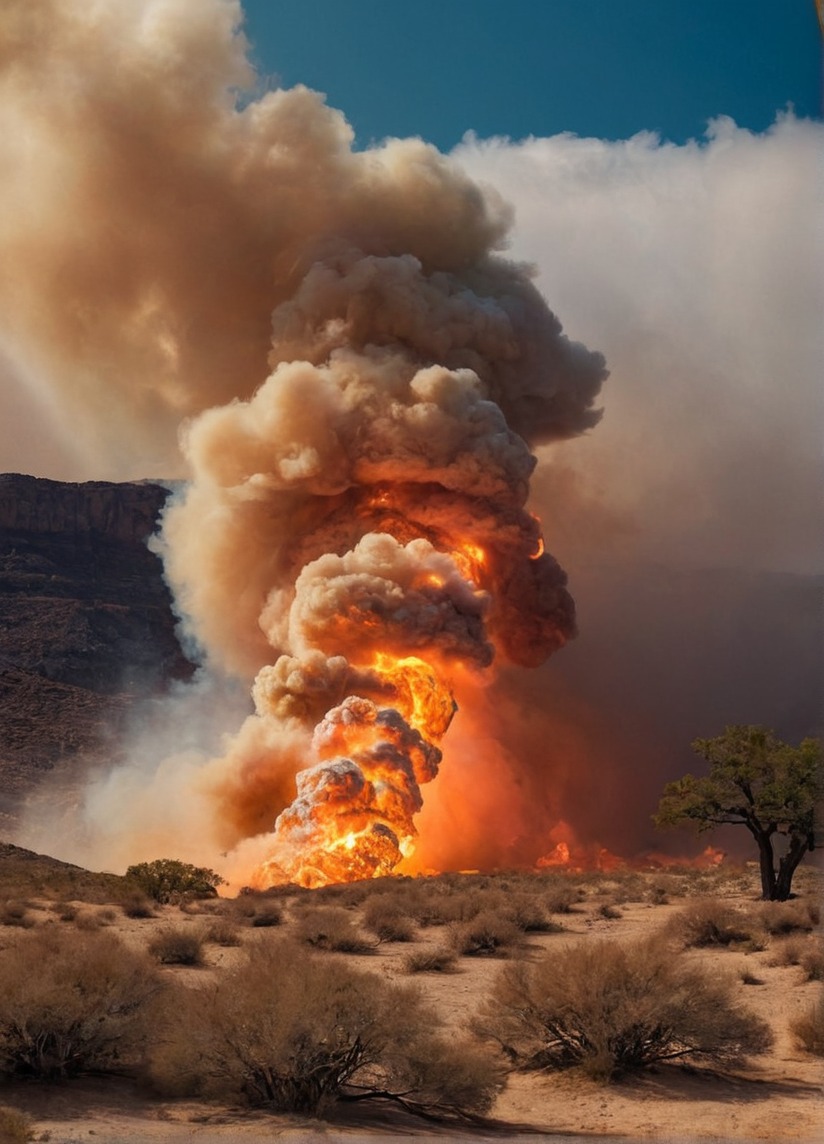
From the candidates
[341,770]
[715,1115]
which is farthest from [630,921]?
[715,1115]

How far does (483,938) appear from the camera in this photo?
66.4 ft

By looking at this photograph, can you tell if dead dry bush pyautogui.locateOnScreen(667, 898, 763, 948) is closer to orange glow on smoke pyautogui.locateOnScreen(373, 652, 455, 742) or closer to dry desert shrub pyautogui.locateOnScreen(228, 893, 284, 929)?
dry desert shrub pyautogui.locateOnScreen(228, 893, 284, 929)

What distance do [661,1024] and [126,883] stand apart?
22.0 m

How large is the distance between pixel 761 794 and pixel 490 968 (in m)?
12.5

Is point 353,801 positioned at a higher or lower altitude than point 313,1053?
higher

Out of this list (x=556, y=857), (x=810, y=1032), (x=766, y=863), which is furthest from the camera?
(x=556, y=857)

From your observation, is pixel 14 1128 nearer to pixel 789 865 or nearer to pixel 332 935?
pixel 332 935

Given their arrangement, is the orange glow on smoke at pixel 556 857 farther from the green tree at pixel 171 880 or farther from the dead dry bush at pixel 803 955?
the dead dry bush at pixel 803 955

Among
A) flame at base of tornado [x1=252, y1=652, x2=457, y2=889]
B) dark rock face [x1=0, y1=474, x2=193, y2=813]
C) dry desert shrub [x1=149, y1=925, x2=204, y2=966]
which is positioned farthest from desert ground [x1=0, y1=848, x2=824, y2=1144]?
dark rock face [x1=0, y1=474, x2=193, y2=813]

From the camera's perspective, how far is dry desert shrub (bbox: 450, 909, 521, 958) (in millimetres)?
19984

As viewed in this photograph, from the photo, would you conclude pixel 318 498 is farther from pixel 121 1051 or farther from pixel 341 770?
pixel 121 1051

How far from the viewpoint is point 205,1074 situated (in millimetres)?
9812

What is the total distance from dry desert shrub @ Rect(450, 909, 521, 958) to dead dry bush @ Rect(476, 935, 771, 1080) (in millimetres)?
8201

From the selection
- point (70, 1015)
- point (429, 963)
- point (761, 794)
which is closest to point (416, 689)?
point (761, 794)
